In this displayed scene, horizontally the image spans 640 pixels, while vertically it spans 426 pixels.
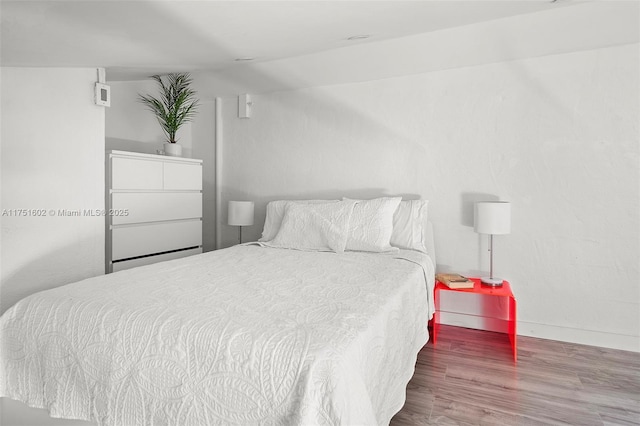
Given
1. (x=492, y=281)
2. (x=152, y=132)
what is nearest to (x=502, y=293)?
(x=492, y=281)

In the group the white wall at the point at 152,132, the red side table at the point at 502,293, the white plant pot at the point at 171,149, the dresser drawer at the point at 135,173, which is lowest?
the red side table at the point at 502,293

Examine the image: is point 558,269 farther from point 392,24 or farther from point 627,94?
point 392,24

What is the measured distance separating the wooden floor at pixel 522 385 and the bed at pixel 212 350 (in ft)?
1.12

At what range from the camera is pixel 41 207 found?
273cm

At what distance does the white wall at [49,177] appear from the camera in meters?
2.58

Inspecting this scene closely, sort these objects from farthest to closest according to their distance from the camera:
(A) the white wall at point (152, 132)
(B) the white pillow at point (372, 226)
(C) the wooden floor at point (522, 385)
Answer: (A) the white wall at point (152, 132), (B) the white pillow at point (372, 226), (C) the wooden floor at point (522, 385)

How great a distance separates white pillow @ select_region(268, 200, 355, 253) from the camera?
298 centimetres

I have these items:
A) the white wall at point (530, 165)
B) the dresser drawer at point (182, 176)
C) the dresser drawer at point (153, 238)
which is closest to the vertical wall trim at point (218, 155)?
the dresser drawer at point (182, 176)

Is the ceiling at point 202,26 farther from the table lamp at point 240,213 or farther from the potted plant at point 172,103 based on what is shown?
the table lamp at point 240,213

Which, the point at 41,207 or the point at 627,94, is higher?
the point at 627,94

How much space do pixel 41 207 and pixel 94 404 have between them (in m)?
1.93

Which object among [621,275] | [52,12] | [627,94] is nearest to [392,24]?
[627,94]

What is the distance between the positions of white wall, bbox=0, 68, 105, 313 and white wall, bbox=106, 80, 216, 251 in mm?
1014

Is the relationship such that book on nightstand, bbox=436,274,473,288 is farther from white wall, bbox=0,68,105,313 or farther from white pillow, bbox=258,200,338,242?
white wall, bbox=0,68,105,313
